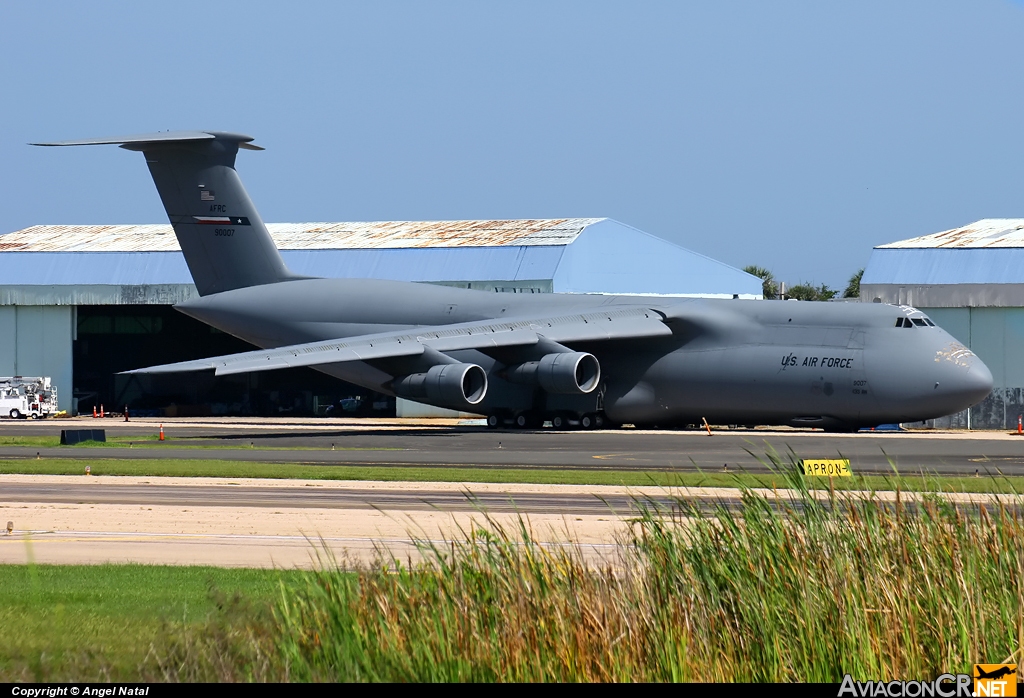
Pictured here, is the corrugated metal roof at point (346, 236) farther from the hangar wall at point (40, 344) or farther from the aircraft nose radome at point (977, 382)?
the aircraft nose radome at point (977, 382)

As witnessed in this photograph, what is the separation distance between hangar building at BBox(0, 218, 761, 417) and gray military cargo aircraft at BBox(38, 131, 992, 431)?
959 cm

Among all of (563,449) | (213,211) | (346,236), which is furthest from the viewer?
(346,236)

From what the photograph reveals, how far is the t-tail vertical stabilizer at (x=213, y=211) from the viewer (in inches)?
1891

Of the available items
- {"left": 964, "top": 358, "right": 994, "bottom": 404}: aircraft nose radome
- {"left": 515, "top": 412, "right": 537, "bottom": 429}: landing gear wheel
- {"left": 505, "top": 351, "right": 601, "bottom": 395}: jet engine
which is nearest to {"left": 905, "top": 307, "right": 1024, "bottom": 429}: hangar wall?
{"left": 964, "top": 358, "right": 994, "bottom": 404}: aircraft nose radome

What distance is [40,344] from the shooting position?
60.5 m

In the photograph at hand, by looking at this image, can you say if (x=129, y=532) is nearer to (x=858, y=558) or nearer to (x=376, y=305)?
(x=858, y=558)

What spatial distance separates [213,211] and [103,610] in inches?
1517

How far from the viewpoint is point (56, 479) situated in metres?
25.2

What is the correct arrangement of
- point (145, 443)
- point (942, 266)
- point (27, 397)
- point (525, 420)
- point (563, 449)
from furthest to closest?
1. point (27, 397)
2. point (942, 266)
3. point (525, 420)
4. point (145, 443)
5. point (563, 449)

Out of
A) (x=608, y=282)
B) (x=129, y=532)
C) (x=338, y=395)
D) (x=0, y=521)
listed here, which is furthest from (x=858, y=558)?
(x=338, y=395)

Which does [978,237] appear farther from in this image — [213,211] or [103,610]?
[103,610]

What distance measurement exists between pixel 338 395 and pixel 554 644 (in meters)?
57.6

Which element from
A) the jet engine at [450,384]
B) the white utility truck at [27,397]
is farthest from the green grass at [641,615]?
the white utility truck at [27,397]

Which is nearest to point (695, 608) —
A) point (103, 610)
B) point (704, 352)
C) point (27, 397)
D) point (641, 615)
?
point (641, 615)
